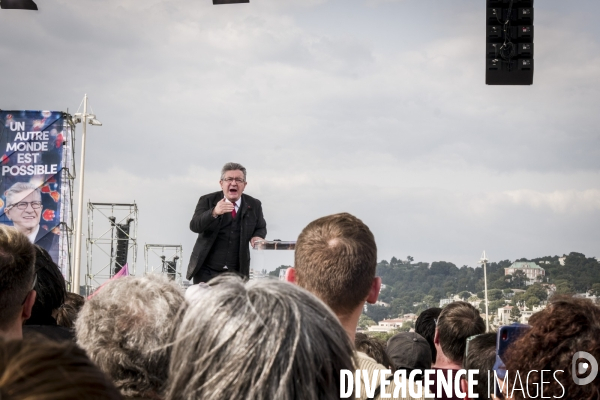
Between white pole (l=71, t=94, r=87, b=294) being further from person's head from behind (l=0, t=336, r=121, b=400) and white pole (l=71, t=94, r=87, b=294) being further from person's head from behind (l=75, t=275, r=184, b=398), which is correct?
person's head from behind (l=0, t=336, r=121, b=400)

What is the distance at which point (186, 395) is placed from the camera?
5.54 feet

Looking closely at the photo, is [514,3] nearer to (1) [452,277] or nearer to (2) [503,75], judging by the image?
(2) [503,75]

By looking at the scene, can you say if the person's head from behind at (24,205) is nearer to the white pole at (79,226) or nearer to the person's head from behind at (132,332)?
the white pole at (79,226)

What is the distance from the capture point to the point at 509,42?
37.6ft

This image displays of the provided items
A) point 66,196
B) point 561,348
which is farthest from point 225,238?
point 66,196

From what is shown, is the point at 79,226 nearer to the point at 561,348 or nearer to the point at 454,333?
the point at 454,333

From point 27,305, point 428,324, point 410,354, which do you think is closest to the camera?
point 27,305

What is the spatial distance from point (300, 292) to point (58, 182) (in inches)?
860

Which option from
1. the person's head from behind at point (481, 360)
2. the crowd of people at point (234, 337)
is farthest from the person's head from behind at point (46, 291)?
the person's head from behind at point (481, 360)

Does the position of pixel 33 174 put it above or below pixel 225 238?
above

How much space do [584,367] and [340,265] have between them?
1052 mm

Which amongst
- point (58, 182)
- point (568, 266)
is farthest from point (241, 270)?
point (568, 266)

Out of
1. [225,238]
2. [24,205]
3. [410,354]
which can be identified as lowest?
[410,354]

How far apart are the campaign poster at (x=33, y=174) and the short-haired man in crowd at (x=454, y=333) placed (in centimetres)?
1862
